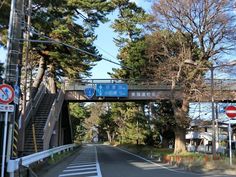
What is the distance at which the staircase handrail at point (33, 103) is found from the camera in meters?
35.2

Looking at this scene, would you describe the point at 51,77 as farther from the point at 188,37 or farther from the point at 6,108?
the point at 6,108

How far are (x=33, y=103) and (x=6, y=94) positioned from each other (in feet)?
80.8

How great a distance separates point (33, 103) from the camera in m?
37.6

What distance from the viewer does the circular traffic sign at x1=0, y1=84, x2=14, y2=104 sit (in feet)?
43.3

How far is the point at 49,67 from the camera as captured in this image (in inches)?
1832

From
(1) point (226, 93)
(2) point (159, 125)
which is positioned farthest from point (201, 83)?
(2) point (159, 125)

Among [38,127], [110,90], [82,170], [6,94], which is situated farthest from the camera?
[110,90]

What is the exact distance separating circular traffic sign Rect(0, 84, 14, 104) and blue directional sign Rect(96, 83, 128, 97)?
1116 inches

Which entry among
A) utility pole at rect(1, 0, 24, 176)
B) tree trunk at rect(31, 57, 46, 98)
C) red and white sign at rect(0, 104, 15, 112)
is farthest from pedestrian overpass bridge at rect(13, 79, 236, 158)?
red and white sign at rect(0, 104, 15, 112)

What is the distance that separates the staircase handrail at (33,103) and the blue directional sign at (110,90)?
18.8ft

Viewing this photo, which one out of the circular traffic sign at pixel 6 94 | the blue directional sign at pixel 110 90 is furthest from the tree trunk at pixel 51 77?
the circular traffic sign at pixel 6 94

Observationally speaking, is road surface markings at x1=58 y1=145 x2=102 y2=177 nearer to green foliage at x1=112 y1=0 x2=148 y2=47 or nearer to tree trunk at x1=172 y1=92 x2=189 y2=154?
tree trunk at x1=172 y1=92 x2=189 y2=154

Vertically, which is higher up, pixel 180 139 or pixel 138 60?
pixel 138 60

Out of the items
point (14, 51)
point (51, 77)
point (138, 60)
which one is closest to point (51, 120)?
point (51, 77)
